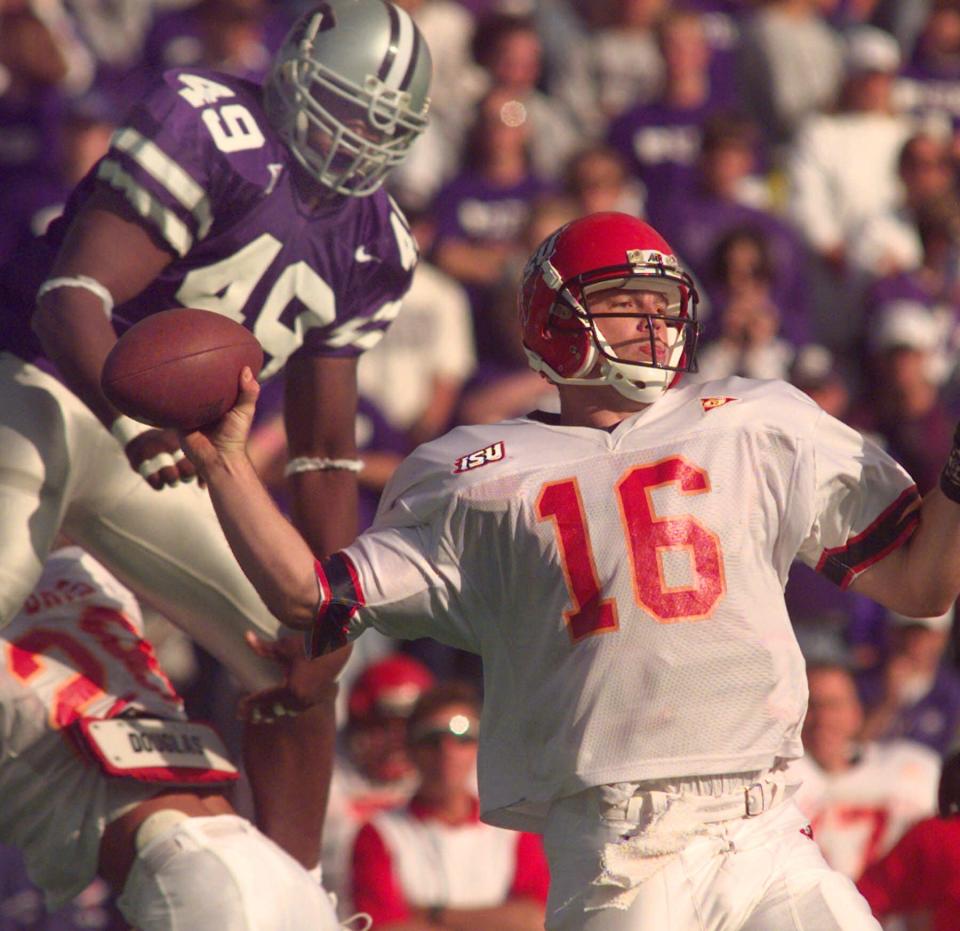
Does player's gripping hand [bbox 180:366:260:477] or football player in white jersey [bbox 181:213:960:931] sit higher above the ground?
player's gripping hand [bbox 180:366:260:477]

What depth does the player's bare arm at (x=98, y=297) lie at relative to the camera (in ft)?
13.7

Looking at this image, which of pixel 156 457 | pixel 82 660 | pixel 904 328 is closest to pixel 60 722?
pixel 82 660

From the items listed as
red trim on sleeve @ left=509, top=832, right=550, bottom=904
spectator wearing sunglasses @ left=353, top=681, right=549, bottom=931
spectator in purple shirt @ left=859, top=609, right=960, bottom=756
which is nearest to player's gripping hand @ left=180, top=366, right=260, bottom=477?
spectator wearing sunglasses @ left=353, top=681, right=549, bottom=931

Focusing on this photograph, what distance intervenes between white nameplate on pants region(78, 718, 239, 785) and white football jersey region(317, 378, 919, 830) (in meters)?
0.80

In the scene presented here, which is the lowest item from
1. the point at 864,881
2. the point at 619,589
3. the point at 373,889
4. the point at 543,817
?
the point at 373,889

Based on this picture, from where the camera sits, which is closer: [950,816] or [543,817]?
[543,817]

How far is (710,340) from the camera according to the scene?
7938mm

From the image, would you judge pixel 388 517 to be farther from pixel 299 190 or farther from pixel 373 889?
pixel 373 889

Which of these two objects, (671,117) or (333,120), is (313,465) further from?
(671,117)

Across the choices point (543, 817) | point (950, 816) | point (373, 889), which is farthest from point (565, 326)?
point (373, 889)

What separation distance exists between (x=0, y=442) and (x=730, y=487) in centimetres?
161

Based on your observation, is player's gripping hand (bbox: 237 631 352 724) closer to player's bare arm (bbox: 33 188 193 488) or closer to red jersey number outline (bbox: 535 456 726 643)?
player's bare arm (bbox: 33 188 193 488)

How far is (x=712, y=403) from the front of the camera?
147 inches

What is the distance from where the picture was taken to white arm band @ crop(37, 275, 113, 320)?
14.0 ft
